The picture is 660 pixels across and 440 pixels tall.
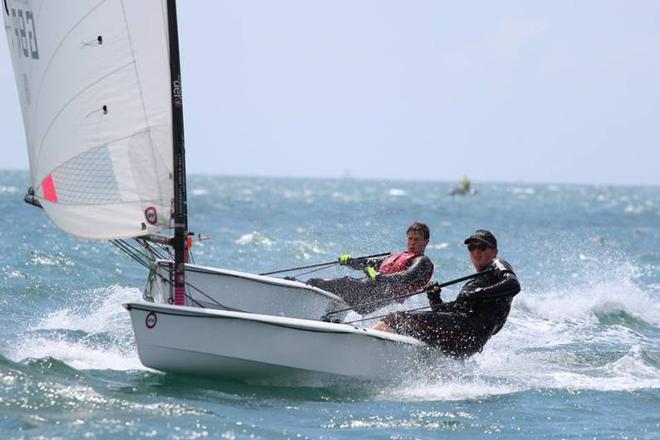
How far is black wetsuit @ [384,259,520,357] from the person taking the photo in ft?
27.6

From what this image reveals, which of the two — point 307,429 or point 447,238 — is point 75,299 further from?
point 447,238

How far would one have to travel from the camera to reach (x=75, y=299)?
13031mm

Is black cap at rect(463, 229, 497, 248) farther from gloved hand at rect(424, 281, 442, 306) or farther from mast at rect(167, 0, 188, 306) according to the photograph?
mast at rect(167, 0, 188, 306)

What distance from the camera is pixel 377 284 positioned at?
32.1 ft

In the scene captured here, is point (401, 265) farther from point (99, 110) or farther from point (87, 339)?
point (99, 110)

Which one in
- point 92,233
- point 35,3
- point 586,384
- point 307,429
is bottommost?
point 586,384

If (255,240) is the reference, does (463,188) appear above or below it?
below

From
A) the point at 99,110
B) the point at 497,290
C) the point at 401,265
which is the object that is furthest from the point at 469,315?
the point at 99,110

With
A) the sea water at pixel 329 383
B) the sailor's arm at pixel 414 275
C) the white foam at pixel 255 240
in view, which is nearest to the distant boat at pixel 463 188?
the white foam at pixel 255 240

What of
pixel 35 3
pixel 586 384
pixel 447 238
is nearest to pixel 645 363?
pixel 586 384

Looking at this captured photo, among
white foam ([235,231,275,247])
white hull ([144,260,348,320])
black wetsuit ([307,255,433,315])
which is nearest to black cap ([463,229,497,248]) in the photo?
black wetsuit ([307,255,433,315])

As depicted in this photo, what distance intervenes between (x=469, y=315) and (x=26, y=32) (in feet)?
12.9

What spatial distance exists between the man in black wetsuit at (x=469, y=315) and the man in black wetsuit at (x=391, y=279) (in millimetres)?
629

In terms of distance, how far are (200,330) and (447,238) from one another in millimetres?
22727
